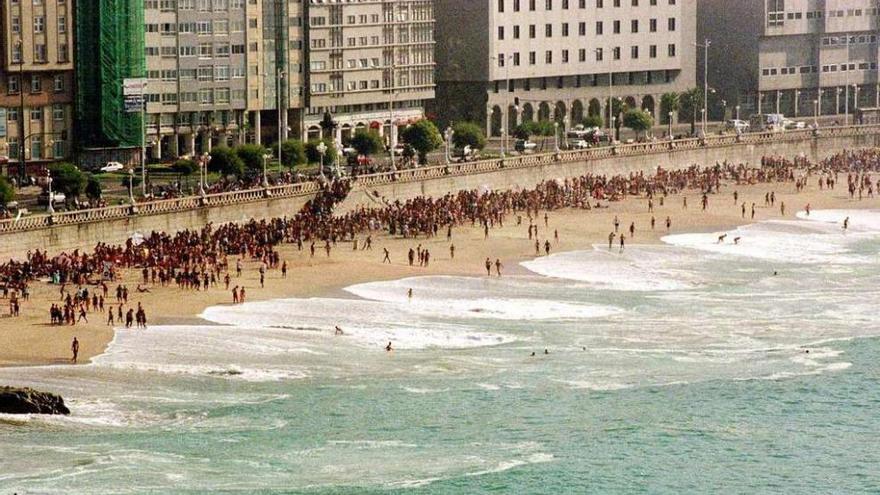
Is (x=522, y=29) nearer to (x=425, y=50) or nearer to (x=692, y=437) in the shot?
(x=425, y=50)

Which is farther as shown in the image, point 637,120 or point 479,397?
point 637,120

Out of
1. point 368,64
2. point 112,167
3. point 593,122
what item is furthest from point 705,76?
point 112,167

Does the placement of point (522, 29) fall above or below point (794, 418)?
above

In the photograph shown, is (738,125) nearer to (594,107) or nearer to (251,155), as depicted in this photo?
(594,107)

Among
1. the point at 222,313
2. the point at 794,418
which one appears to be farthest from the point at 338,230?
the point at 794,418

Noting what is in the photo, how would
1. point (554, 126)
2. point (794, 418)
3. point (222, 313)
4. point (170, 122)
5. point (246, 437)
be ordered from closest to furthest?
1. point (246, 437)
2. point (794, 418)
3. point (222, 313)
4. point (170, 122)
5. point (554, 126)

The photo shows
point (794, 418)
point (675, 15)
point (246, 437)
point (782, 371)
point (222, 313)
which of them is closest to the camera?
point (246, 437)

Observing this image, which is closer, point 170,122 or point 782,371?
point 782,371
